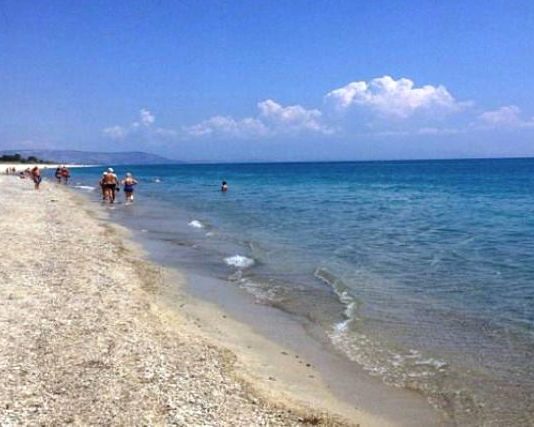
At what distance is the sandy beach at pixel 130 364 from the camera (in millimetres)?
6086

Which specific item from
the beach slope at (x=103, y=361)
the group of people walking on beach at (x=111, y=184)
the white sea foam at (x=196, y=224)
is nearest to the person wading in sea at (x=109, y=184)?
the group of people walking on beach at (x=111, y=184)

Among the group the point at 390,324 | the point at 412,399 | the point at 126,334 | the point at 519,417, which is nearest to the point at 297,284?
the point at 390,324

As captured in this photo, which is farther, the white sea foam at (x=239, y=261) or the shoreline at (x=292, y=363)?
the white sea foam at (x=239, y=261)

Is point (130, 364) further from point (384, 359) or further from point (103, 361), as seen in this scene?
point (384, 359)

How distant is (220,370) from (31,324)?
3.29m

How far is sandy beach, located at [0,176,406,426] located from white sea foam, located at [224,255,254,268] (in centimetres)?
343

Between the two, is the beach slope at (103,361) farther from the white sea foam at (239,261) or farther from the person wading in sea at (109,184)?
the person wading in sea at (109,184)

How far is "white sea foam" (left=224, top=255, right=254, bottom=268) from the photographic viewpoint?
52.4 feet

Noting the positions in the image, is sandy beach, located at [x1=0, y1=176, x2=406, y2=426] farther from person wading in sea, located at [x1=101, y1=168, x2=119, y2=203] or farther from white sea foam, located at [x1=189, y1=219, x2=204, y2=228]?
person wading in sea, located at [x1=101, y1=168, x2=119, y2=203]

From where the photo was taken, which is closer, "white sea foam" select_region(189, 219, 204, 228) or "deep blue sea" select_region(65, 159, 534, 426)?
"deep blue sea" select_region(65, 159, 534, 426)

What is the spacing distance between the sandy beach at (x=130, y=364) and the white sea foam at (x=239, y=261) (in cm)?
343

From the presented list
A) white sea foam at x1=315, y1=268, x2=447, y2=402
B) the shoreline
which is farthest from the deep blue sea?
the shoreline

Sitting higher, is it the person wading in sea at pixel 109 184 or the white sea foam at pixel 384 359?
the person wading in sea at pixel 109 184

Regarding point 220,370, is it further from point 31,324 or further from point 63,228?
point 63,228
